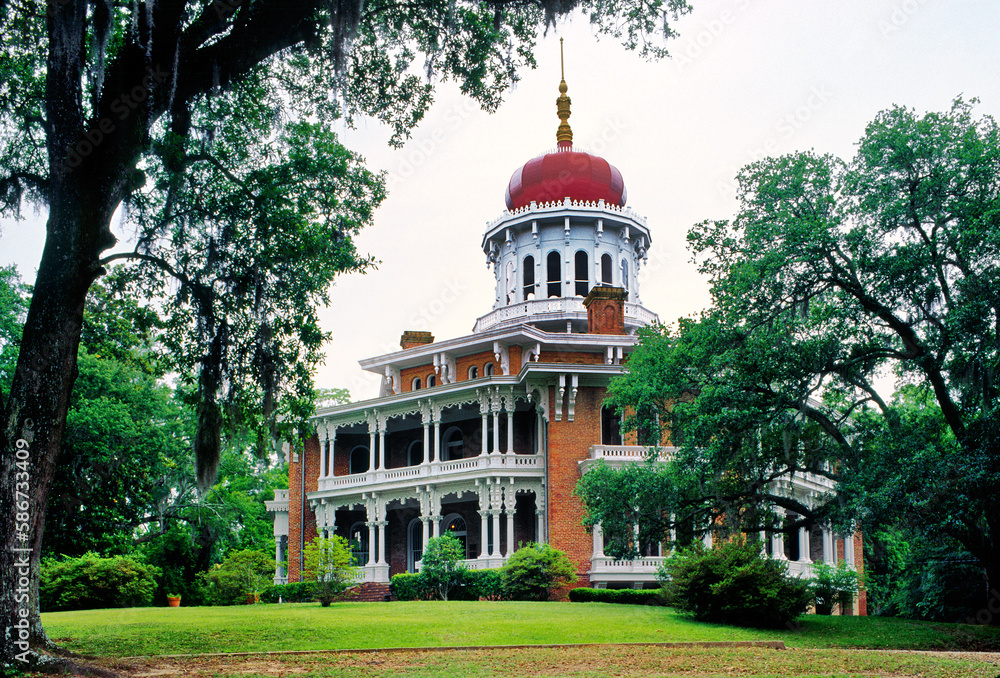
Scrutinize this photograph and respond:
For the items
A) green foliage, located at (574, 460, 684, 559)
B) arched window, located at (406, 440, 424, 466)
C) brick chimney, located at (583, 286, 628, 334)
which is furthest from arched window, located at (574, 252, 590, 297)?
green foliage, located at (574, 460, 684, 559)

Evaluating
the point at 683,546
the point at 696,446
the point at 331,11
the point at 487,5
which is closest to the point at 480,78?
the point at 487,5

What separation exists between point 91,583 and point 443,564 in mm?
11016

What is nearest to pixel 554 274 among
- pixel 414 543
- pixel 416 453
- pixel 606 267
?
pixel 606 267

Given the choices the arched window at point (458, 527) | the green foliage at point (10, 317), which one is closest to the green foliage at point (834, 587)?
the arched window at point (458, 527)

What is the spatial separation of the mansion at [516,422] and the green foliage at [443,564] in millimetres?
2603

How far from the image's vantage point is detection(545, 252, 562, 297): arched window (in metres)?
44.2

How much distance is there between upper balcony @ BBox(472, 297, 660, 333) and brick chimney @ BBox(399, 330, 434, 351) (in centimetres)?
322

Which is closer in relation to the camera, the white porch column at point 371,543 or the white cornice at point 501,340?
the white cornice at point 501,340

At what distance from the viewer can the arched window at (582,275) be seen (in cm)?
4384

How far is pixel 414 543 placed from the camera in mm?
40750

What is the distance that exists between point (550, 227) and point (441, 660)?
33.3 metres

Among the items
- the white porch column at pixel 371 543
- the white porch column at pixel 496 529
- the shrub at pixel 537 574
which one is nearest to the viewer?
the shrub at pixel 537 574

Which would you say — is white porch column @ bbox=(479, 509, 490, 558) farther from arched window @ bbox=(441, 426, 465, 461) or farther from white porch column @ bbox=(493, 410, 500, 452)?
arched window @ bbox=(441, 426, 465, 461)

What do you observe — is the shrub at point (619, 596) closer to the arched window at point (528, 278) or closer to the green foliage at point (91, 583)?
the green foliage at point (91, 583)
